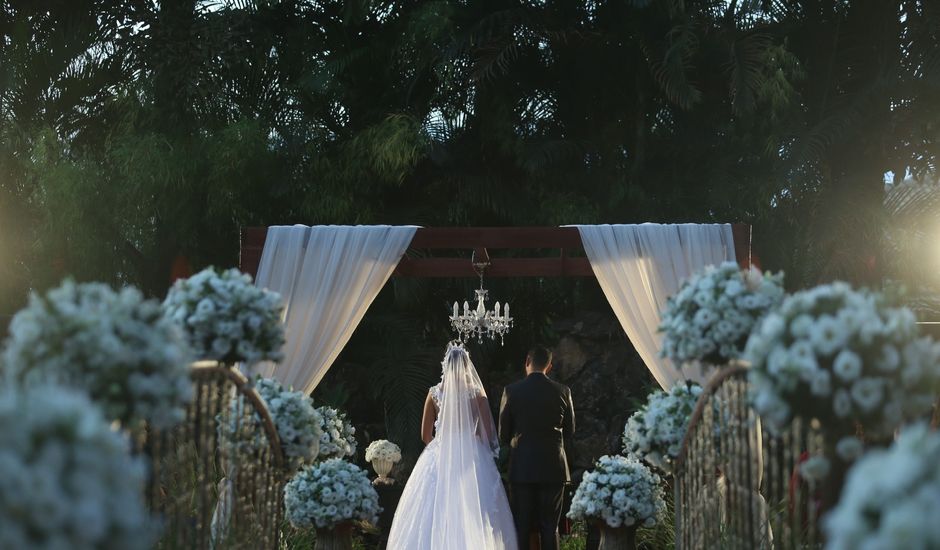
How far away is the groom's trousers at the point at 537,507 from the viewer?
26.3 feet

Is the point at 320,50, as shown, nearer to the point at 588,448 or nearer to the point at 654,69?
the point at 654,69

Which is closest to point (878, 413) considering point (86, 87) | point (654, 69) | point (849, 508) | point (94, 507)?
point (849, 508)

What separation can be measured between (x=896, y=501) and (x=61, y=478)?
1.80 m

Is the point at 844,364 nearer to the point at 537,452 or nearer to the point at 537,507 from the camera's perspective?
the point at 537,452

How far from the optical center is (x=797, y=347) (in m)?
3.59

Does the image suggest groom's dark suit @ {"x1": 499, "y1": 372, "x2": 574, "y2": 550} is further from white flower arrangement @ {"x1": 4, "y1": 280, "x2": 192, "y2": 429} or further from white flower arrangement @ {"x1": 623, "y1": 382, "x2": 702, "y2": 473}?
white flower arrangement @ {"x1": 4, "y1": 280, "x2": 192, "y2": 429}

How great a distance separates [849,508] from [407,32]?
37.2 ft

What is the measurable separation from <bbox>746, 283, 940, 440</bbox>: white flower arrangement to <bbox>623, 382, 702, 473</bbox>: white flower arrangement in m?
2.68

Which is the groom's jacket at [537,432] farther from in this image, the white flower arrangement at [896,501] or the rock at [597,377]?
the white flower arrangement at [896,501]

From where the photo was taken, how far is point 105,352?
3.44 m

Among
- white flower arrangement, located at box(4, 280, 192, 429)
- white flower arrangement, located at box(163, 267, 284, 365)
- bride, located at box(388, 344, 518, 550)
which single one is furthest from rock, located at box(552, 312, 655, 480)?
white flower arrangement, located at box(4, 280, 192, 429)

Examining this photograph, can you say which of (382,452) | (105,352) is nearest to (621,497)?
(382,452)

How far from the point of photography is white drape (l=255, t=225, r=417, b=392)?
776cm

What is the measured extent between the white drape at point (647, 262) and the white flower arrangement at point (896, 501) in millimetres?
5133
